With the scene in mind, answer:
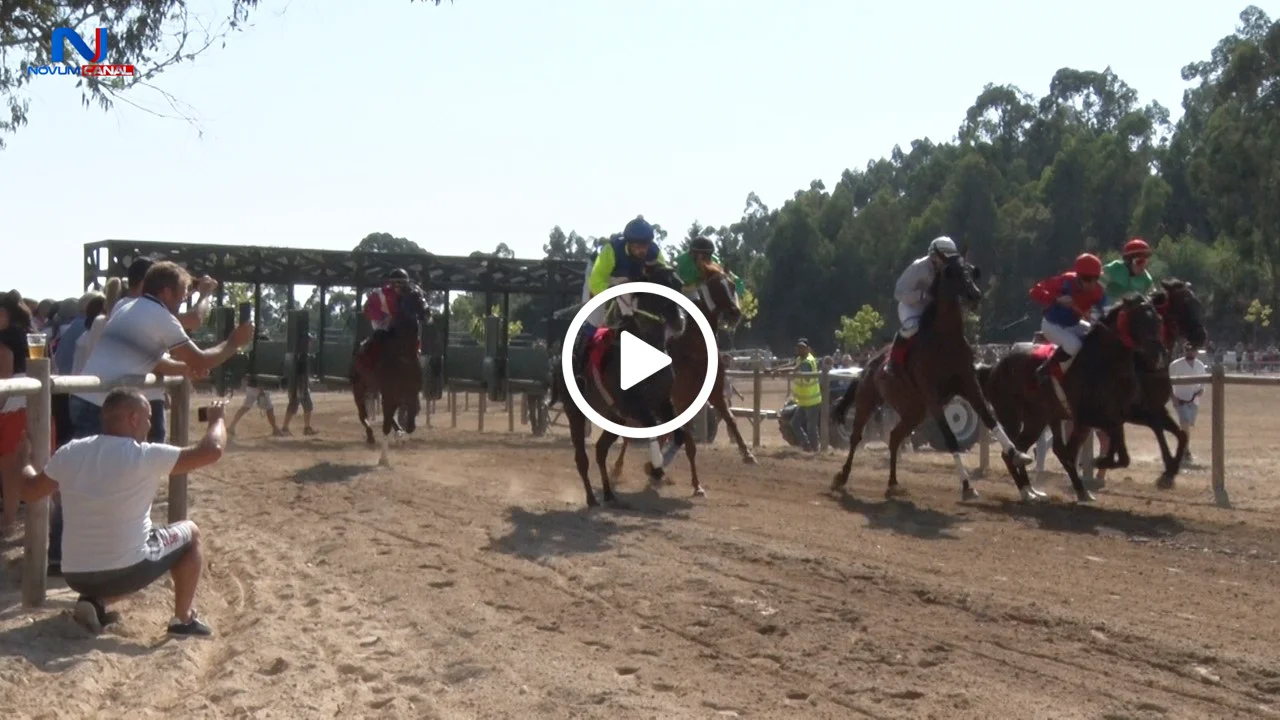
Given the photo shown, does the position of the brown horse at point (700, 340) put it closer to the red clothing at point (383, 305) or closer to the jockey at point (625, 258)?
the jockey at point (625, 258)

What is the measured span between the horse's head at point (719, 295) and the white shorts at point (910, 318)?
62.6 inches

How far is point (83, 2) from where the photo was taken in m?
14.7

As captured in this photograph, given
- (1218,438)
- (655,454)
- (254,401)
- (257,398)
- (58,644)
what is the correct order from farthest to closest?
(257,398)
(254,401)
(1218,438)
(655,454)
(58,644)

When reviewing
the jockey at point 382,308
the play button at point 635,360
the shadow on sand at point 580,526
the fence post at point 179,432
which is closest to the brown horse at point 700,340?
the play button at point 635,360

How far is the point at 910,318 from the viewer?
1316 centimetres

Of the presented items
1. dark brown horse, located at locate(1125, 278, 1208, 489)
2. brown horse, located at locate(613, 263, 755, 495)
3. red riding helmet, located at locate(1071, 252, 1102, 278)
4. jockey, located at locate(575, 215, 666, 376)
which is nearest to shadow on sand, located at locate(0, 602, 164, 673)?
jockey, located at locate(575, 215, 666, 376)

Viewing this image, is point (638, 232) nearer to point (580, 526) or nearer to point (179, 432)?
point (580, 526)

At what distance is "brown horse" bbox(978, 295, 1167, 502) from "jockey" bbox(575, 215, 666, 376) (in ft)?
13.0

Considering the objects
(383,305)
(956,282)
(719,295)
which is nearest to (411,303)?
(383,305)

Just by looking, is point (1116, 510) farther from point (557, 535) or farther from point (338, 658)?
point (338, 658)

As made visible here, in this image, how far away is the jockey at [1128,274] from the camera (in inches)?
540

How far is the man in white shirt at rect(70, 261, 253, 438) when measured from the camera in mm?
7746

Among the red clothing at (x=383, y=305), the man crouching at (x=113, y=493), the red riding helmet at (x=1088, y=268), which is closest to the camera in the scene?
the man crouching at (x=113, y=493)

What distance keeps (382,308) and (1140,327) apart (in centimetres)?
925
